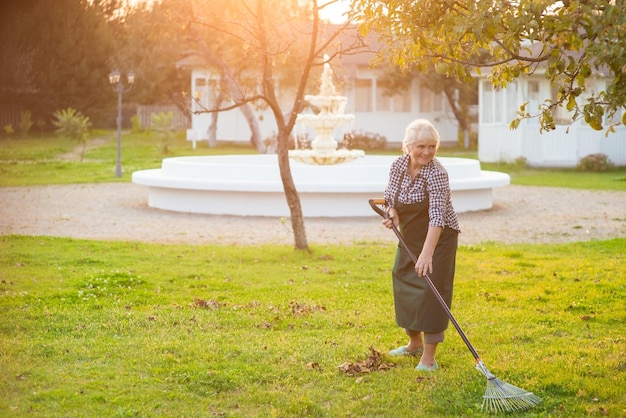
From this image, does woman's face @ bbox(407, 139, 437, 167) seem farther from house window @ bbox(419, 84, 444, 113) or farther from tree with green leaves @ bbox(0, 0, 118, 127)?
house window @ bbox(419, 84, 444, 113)

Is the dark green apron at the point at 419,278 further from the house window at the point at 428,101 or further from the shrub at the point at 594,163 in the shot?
the house window at the point at 428,101

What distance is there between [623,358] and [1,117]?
3152cm

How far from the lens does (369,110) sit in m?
37.9

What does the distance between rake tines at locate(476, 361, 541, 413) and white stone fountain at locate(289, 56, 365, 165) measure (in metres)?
13.4

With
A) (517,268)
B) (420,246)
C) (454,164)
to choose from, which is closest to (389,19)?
(420,246)

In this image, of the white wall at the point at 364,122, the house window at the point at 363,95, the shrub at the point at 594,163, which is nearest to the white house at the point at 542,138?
the shrub at the point at 594,163

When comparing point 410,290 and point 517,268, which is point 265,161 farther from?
point 410,290

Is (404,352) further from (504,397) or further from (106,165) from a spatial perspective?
(106,165)

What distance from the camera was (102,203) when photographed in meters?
17.5

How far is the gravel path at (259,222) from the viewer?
1300 centimetres

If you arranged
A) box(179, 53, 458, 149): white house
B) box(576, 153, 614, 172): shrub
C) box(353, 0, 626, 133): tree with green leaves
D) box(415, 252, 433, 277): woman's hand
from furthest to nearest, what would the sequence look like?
1. box(179, 53, 458, 149): white house
2. box(576, 153, 614, 172): shrub
3. box(415, 252, 433, 277): woman's hand
4. box(353, 0, 626, 133): tree with green leaves

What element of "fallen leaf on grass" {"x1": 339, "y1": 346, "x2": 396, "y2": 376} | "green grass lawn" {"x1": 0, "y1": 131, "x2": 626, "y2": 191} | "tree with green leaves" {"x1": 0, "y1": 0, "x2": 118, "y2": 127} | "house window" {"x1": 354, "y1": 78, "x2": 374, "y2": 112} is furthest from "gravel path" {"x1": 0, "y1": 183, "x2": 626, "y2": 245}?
"house window" {"x1": 354, "y1": 78, "x2": 374, "y2": 112}

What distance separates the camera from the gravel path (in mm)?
13000

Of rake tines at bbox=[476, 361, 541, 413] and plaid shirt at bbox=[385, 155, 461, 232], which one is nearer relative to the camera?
rake tines at bbox=[476, 361, 541, 413]
